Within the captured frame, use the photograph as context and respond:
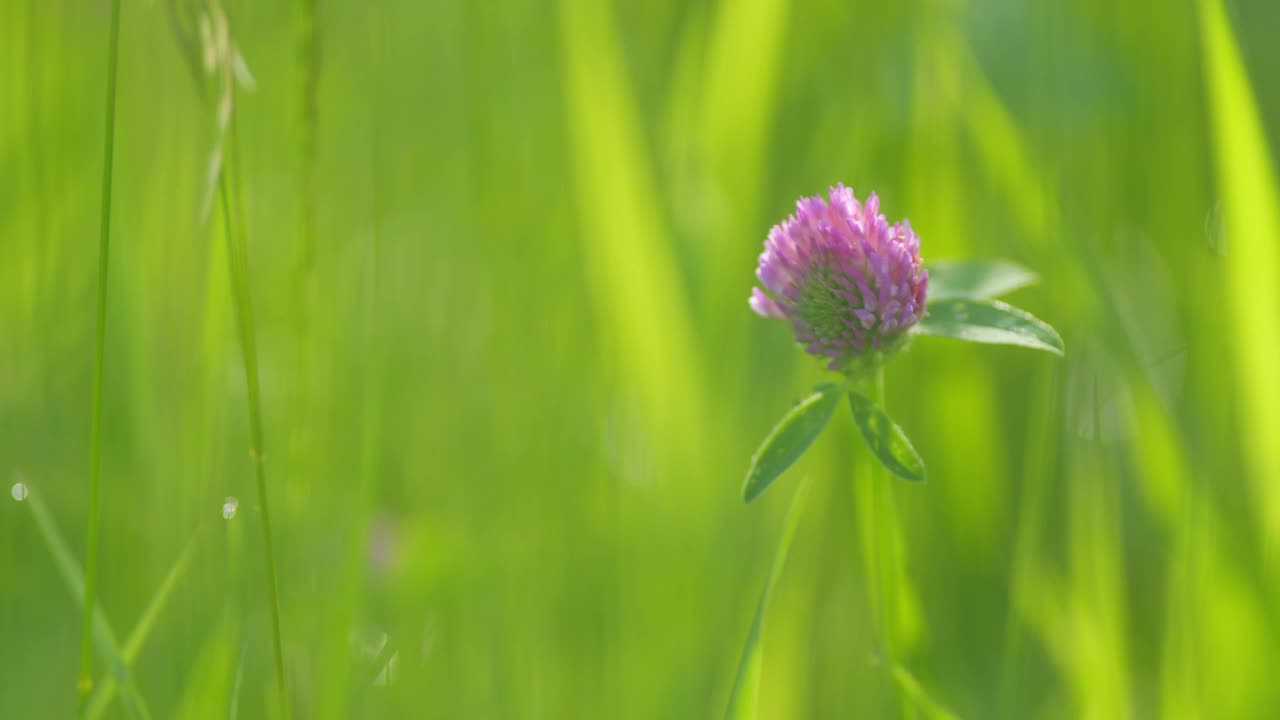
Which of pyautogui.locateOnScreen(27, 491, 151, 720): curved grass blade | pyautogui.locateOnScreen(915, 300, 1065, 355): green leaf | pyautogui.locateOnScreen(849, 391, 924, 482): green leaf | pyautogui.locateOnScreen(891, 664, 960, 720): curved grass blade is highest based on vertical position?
pyautogui.locateOnScreen(915, 300, 1065, 355): green leaf

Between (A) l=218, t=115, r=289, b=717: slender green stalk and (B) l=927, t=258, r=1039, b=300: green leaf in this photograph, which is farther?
(B) l=927, t=258, r=1039, b=300: green leaf

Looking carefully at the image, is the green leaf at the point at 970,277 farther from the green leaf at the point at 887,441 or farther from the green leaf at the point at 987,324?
the green leaf at the point at 887,441

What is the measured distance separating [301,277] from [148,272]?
25.8 inches

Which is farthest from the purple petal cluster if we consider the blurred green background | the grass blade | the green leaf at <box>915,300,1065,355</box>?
the grass blade

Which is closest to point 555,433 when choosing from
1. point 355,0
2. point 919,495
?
point 919,495

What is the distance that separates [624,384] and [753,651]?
724 millimetres

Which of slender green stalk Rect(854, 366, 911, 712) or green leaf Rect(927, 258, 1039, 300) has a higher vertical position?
green leaf Rect(927, 258, 1039, 300)

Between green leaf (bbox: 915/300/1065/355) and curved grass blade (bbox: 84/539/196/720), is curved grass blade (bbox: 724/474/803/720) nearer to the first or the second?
green leaf (bbox: 915/300/1065/355)

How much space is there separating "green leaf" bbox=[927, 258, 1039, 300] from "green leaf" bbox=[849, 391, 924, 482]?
0.23m

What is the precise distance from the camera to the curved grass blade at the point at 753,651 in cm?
77

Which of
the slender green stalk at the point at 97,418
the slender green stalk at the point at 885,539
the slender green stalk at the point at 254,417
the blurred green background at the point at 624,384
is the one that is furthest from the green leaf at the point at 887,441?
the slender green stalk at the point at 97,418

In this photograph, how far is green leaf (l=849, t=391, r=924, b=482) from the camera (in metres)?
0.78

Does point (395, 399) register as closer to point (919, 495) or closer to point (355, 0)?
point (919, 495)

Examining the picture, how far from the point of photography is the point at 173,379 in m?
1.59
